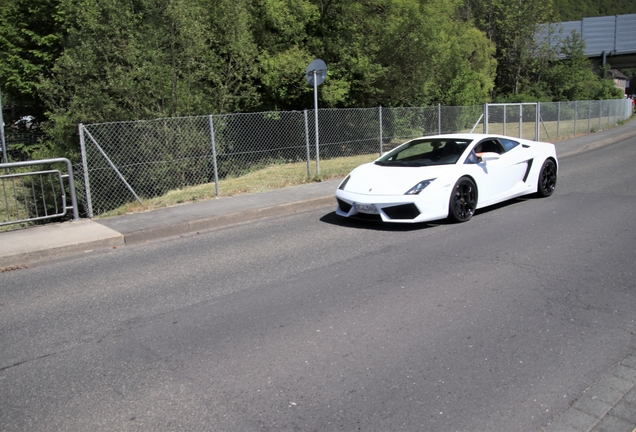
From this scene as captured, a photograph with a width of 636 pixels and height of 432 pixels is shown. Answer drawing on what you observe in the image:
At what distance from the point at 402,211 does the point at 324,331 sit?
3.78m

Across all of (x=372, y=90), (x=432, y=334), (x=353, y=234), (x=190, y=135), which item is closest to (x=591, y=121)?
(x=372, y=90)

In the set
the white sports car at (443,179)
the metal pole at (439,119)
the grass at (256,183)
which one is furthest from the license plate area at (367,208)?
the metal pole at (439,119)

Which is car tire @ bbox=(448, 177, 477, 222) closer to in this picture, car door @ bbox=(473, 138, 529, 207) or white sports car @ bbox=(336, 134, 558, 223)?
white sports car @ bbox=(336, 134, 558, 223)

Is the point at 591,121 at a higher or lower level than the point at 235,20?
lower

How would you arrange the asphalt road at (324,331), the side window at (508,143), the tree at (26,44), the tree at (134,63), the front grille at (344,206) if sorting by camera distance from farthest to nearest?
the tree at (26,44) < the tree at (134,63) < the side window at (508,143) < the front grille at (344,206) < the asphalt road at (324,331)

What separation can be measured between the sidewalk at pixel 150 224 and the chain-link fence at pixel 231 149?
909 mm

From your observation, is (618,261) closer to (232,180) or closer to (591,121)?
(232,180)

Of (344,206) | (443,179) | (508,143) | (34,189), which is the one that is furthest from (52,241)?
(508,143)

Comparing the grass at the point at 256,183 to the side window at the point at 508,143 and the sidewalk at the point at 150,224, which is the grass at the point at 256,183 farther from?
the side window at the point at 508,143

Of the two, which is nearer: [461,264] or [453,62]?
[461,264]

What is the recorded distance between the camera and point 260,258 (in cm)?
713

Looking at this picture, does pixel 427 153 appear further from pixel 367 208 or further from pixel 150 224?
pixel 150 224

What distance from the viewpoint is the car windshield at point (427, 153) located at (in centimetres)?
884

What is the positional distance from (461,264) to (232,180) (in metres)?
8.90
